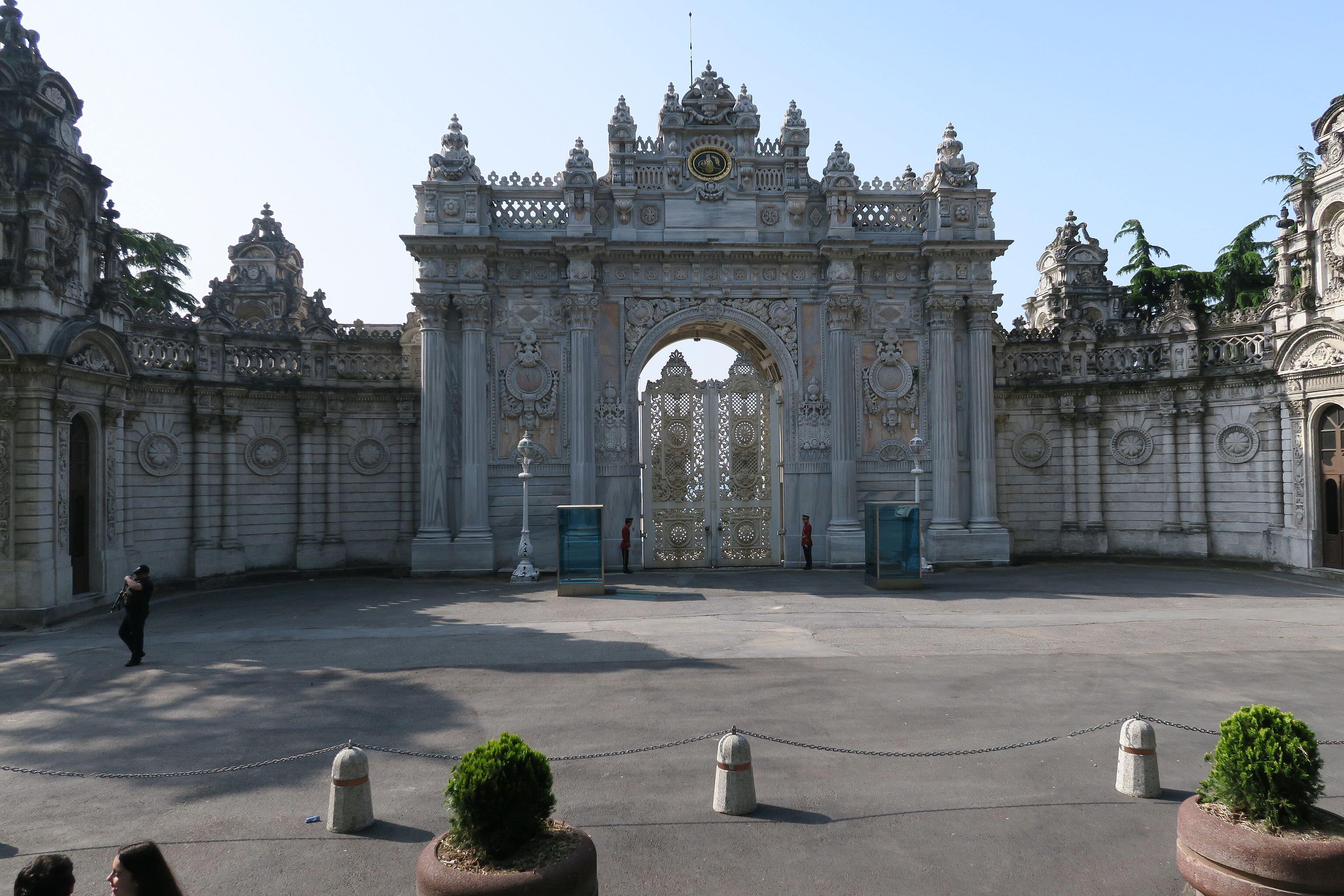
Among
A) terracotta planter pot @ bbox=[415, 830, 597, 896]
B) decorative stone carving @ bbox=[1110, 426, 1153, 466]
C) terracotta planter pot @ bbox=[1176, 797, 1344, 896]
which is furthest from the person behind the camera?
decorative stone carving @ bbox=[1110, 426, 1153, 466]

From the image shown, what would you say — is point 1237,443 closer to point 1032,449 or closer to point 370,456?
point 1032,449

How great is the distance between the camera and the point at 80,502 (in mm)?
18234

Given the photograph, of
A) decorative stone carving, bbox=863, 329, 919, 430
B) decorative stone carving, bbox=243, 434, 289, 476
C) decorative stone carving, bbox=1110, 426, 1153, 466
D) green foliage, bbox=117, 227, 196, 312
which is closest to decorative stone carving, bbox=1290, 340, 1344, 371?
decorative stone carving, bbox=1110, 426, 1153, 466

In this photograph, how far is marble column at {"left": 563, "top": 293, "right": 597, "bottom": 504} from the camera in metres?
23.6

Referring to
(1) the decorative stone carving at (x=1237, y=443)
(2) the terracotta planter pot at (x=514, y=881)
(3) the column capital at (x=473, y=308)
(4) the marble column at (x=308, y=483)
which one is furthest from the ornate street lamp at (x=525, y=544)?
(1) the decorative stone carving at (x=1237, y=443)

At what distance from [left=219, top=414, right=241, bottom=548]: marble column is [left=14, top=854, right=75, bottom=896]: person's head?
2122 cm

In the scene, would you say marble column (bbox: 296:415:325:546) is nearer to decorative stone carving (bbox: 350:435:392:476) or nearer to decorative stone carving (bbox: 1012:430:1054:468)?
decorative stone carving (bbox: 350:435:392:476)

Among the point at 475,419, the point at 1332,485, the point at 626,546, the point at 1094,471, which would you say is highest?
the point at 475,419

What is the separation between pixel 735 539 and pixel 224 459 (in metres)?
15.1

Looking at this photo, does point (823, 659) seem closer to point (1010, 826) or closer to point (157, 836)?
point (1010, 826)

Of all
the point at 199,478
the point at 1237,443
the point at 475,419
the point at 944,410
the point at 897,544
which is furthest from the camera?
the point at 944,410

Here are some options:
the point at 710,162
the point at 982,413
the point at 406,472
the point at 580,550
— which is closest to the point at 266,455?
the point at 406,472

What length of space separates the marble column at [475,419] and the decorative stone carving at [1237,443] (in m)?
22.1

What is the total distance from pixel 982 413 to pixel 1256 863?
20.5 m
